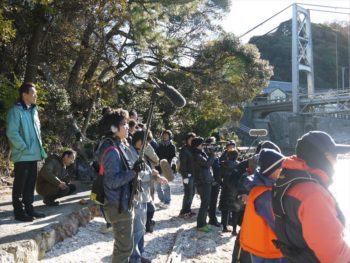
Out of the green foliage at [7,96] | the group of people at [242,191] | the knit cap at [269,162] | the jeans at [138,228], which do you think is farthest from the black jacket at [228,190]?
the green foliage at [7,96]

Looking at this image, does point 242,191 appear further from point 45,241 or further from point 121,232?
point 45,241

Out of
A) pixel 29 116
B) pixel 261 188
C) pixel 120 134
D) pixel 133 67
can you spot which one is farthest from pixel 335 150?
pixel 133 67

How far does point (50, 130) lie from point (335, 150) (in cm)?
862

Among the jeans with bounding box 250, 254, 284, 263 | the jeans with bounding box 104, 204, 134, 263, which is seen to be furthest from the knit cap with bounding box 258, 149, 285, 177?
the jeans with bounding box 104, 204, 134, 263

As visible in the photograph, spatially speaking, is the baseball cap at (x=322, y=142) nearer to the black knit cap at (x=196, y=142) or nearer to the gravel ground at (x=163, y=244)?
the gravel ground at (x=163, y=244)

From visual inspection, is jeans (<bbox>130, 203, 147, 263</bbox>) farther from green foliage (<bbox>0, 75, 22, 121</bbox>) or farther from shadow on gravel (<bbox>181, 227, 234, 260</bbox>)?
green foliage (<bbox>0, 75, 22, 121</bbox>)

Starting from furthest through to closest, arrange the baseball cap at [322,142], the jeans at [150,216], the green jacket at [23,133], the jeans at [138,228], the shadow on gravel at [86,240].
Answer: the jeans at [150,216] < the shadow on gravel at [86,240] < the green jacket at [23,133] < the jeans at [138,228] < the baseball cap at [322,142]

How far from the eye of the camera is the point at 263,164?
2.68m

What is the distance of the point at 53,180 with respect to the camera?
5387mm

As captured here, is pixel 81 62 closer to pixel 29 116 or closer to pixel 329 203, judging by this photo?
pixel 29 116

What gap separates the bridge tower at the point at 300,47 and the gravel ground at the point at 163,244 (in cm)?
3159

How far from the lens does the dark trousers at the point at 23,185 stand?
4297 millimetres

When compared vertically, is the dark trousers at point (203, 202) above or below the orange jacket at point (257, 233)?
below

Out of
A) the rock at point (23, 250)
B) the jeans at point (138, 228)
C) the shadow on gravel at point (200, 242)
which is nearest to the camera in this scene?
the rock at point (23, 250)
